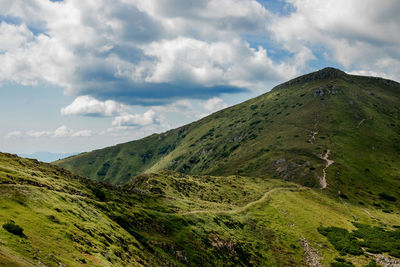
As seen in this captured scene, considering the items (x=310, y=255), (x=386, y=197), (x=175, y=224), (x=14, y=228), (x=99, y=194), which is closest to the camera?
(x=14, y=228)

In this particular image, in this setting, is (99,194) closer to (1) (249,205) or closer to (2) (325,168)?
(1) (249,205)

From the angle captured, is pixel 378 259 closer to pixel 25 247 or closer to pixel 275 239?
pixel 275 239

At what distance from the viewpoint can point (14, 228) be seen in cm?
2867

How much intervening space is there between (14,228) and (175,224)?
125 feet

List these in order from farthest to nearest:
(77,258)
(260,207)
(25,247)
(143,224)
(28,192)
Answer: (260,207), (143,224), (28,192), (77,258), (25,247)

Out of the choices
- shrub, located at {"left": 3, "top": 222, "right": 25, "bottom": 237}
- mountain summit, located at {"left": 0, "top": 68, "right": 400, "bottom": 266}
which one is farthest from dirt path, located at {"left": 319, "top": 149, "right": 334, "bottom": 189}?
shrub, located at {"left": 3, "top": 222, "right": 25, "bottom": 237}

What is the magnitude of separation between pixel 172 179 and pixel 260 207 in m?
34.8

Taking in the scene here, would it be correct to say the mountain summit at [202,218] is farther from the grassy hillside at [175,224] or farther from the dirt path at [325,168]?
the dirt path at [325,168]

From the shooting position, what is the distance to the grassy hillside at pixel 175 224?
110ft

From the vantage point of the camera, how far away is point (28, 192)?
132 ft

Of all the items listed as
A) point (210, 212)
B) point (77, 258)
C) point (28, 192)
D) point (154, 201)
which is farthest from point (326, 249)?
point (28, 192)

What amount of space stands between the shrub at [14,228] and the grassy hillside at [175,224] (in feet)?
0.30

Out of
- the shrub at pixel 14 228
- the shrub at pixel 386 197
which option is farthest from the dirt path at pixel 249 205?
the shrub at pixel 386 197

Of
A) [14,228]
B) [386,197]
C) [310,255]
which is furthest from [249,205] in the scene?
[386,197]
